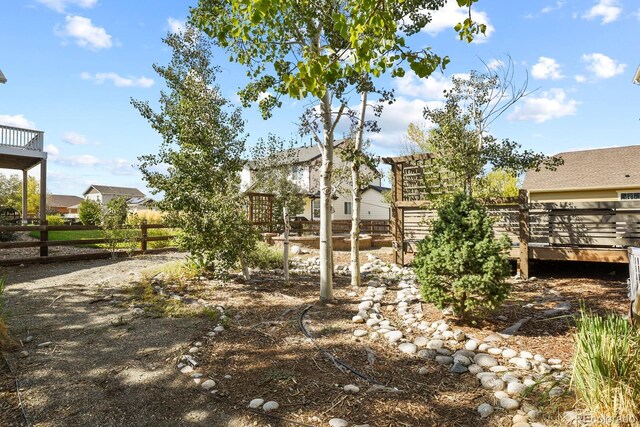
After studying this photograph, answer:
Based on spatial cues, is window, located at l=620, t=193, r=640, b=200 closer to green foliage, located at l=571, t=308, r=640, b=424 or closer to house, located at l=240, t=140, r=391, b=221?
house, located at l=240, t=140, r=391, b=221

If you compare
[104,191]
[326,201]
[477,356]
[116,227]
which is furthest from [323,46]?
[104,191]

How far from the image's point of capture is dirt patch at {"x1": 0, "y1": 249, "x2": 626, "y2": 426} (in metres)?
2.94

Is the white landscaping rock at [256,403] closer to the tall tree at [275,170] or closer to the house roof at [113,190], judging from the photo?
the tall tree at [275,170]

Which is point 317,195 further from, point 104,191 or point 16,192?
point 104,191

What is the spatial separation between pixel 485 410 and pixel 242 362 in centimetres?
224

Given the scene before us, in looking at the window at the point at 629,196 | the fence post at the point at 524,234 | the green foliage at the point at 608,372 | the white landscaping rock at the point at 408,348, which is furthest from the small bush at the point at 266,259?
the window at the point at 629,196

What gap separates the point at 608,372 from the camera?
2.69 m

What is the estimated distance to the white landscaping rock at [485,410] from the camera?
2914 millimetres

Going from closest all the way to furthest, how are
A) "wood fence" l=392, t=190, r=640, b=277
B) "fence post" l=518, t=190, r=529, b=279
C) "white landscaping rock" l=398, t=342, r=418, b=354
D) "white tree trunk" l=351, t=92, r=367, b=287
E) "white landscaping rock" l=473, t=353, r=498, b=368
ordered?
"white landscaping rock" l=473, t=353, r=498, b=368
"white landscaping rock" l=398, t=342, r=418, b=354
"white tree trunk" l=351, t=92, r=367, b=287
"wood fence" l=392, t=190, r=640, b=277
"fence post" l=518, t=190, r=529, b=279

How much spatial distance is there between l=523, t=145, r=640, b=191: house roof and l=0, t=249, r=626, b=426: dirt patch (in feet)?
38.7

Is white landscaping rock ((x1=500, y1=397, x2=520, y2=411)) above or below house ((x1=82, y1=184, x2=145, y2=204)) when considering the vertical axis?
below

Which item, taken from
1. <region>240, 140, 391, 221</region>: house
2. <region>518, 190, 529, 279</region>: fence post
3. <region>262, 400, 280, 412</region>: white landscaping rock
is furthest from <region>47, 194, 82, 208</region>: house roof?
<region>262, 400, 280, 412</region>: white landscaping rock

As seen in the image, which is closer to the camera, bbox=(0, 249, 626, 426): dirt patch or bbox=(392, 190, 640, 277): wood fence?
bbox=(0, 249, 626, 426): dirt patch

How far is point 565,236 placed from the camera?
8.09m
